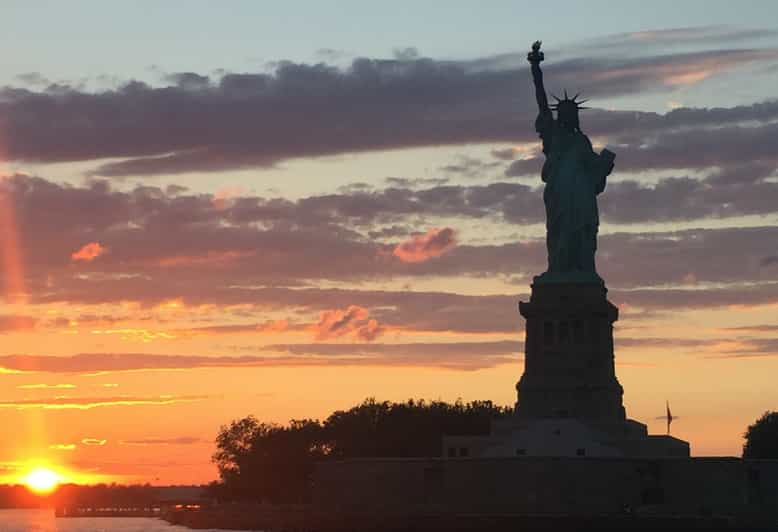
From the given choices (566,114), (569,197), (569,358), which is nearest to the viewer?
(569,358)

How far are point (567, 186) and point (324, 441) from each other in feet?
121

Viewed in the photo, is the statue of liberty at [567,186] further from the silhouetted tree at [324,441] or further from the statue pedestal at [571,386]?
the silhouetted tree at [324,441]

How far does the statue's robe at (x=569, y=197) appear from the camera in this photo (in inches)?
4112

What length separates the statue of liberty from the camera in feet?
342

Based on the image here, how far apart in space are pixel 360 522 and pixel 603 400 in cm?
1282

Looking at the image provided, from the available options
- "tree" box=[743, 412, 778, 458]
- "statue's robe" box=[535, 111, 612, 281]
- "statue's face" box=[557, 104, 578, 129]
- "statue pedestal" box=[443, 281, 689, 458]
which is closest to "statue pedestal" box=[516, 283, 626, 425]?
"statue pedestal" box=[443, 281, 689, 458]

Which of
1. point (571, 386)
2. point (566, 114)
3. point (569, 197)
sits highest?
point (566, 114)

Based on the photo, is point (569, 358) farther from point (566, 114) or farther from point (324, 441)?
point (324, 441)

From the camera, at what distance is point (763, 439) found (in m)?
131

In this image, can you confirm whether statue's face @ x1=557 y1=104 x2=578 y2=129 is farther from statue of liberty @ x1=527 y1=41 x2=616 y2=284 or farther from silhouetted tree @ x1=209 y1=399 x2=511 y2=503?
silhouetted tree @ x1=209 y1=399 x2=511 y2=503

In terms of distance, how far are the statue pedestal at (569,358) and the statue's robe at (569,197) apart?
1.92 meters

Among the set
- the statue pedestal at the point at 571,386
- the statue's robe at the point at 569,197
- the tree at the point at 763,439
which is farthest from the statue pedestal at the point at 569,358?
the tree at the point at 763,439

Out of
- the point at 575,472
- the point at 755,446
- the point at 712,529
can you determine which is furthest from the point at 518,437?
the point at 755,446

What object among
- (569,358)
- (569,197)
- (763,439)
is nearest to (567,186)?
(569,197)
